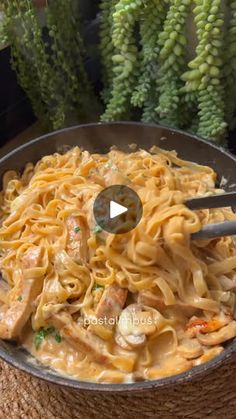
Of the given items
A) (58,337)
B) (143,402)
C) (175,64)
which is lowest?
(143,402)

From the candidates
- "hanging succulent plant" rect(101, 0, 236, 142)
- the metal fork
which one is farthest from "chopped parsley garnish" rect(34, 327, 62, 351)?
"hanging succulent plant" rect(101, 0, 236, 142)

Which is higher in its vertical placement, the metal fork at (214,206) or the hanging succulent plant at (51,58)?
the hanging succulent plant at (51,58)

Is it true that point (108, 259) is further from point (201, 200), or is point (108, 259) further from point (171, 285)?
point (201, 200)

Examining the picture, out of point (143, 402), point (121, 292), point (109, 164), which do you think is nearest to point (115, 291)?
point (121, 292)

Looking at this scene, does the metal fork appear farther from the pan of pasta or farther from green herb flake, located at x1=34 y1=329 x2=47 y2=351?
green herb flake, located at x1=34 y1=329 x2=47 y2=351

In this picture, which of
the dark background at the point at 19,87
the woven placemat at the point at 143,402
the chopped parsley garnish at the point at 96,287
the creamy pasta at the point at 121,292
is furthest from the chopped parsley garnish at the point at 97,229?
the dark background at the point at 19,87

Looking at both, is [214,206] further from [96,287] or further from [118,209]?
[96,287]

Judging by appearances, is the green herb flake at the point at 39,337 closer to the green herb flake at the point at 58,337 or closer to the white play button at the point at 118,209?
the green herb flake at the point at 58,337

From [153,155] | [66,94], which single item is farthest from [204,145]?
[66,94]
